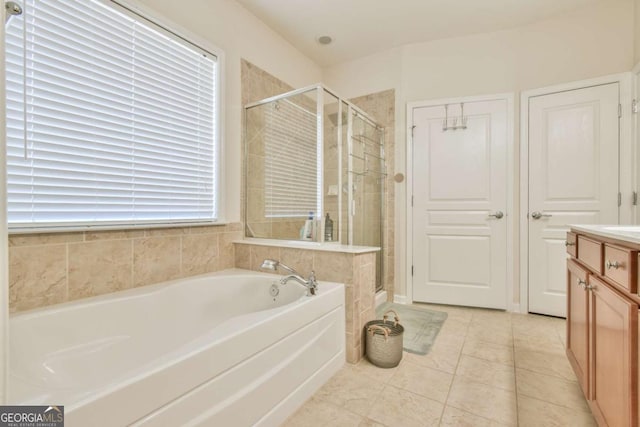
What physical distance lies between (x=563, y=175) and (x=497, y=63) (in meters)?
1.20

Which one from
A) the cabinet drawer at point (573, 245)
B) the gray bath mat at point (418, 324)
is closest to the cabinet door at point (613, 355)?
the cabinet drawer at point (573, 245)

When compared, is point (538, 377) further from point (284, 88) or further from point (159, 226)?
point (284, 88)

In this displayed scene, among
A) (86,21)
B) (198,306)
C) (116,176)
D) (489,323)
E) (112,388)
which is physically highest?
(86,21)

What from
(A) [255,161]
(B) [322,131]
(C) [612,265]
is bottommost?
(C) [612,265]

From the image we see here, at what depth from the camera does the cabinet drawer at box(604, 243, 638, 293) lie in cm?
91

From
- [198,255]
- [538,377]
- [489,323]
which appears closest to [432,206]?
[489,323]

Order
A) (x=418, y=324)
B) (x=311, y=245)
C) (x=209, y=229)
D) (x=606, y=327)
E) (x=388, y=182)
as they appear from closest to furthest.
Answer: (x=606, y=327) → (x=311, y=245) → (x=209, y=229) → (x=418, y=324) → (x=388, y=182)

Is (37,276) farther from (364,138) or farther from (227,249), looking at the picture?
(364,138)

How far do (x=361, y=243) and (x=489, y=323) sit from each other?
127 centimetres

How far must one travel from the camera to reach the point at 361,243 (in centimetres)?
292

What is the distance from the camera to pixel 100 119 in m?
1.65

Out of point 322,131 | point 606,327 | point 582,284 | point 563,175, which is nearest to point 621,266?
point 606,327

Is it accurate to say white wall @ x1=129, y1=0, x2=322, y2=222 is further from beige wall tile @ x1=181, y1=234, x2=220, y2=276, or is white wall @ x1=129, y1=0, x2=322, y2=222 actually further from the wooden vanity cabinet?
the wooden vanity cabinet

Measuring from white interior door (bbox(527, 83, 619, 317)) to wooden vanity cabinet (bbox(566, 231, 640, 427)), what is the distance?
54.3 inches
